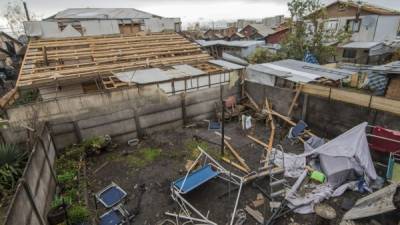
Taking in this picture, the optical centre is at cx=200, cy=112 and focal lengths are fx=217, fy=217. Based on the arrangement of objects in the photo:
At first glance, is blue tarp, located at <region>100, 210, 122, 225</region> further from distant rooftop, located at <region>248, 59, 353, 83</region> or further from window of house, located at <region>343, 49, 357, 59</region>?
window of house, located at <region>343, 49, 357, 59</region>

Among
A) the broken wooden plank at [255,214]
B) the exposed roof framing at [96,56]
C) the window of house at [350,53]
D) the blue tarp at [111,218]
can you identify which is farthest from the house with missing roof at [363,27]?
the blue tarp at [111,218]

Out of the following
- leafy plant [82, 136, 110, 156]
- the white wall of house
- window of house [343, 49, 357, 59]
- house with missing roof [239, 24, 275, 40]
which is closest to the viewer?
leafy plant [82, 136, 110, 156]

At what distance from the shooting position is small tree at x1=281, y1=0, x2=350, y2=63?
16.5 m

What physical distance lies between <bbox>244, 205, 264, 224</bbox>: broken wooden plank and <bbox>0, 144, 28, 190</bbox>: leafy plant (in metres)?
7.03

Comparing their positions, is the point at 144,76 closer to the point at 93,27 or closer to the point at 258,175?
the point at 258,175

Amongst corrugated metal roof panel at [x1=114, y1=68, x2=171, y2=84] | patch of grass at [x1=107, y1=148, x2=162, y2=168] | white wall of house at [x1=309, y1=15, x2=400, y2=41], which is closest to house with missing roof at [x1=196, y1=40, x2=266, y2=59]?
white wall of house at [x1=309, y1=15, x2=400, y2=41]

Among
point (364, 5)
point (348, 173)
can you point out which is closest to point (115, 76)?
point (348, 173)

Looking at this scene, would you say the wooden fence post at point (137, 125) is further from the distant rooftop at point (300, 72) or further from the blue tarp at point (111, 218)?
the distant rooftop at point (300, 72)

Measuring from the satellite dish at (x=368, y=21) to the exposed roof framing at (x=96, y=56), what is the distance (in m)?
21.3

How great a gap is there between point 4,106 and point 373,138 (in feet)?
43.2

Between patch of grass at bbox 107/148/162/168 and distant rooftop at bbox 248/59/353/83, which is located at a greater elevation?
distant rooftop at bbox 248/59/353/83

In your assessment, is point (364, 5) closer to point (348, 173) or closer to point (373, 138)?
point (373, 138)

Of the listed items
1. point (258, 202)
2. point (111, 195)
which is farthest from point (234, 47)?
point (111, 195)

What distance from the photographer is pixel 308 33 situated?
57.9 ft
